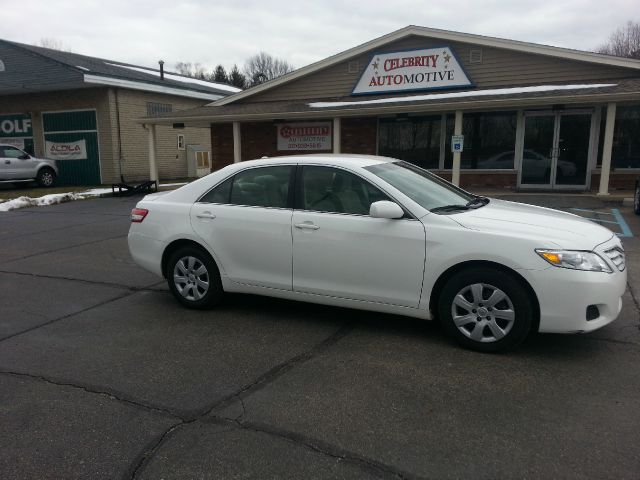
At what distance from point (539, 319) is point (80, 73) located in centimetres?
2079

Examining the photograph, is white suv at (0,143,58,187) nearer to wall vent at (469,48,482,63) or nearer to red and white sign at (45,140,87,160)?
red and white sign at (45,140,87,160)

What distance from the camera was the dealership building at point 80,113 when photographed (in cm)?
2156

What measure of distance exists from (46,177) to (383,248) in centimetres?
2065

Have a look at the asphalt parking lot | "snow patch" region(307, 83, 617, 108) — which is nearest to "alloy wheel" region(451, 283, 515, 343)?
the asphalt parking lot

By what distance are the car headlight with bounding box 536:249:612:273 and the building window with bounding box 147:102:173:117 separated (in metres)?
22.3

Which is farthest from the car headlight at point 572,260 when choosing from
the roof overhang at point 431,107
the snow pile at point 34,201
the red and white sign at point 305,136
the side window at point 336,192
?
the red and white sign at point 305,136

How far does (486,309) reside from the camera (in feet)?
13.4

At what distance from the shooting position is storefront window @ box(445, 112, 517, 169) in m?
16.4

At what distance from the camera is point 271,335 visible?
4695 mm

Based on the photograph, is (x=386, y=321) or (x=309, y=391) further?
(x=386, y=321)

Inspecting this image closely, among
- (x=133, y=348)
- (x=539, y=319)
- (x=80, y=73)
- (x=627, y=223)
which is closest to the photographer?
(x=539, y=319)

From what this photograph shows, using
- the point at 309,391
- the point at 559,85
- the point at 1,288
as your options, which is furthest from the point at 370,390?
the point at 559,85

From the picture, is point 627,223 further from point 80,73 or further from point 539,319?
point 80,73

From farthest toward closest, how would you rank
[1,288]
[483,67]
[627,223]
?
[483,67] < [627,223] < [1,288]
